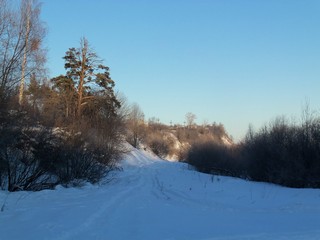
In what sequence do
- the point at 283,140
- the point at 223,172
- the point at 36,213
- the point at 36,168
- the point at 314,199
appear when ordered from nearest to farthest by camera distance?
the point at 36,213 → the point at 314,199 → the point at 36,168 → the point at 283,140 → the point at 223,172

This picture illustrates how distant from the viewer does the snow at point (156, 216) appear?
812 cm

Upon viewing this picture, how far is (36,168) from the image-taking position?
16.3 metres

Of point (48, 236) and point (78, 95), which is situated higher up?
point (78, 95)

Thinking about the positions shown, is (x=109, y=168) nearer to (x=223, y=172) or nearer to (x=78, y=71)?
(x=223, y=172)

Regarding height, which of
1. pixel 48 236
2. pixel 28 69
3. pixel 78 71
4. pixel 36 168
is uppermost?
pixel 78 71

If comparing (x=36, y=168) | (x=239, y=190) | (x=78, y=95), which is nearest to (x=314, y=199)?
(x=239, y=190)

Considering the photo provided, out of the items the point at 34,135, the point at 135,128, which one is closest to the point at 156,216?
the point at 34,135

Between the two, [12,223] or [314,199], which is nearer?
[12,223]

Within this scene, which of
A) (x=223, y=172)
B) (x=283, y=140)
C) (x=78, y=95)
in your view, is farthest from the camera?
(x=78, y=95)

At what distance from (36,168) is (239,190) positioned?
9.44m

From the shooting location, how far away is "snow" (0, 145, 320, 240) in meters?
8.12

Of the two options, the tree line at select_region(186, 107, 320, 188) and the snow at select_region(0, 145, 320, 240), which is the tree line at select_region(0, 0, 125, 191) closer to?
the snow at select_region(0, 145, 320, 240)

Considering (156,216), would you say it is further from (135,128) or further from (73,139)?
(135,128)

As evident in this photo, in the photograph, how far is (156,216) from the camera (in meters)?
10.6
